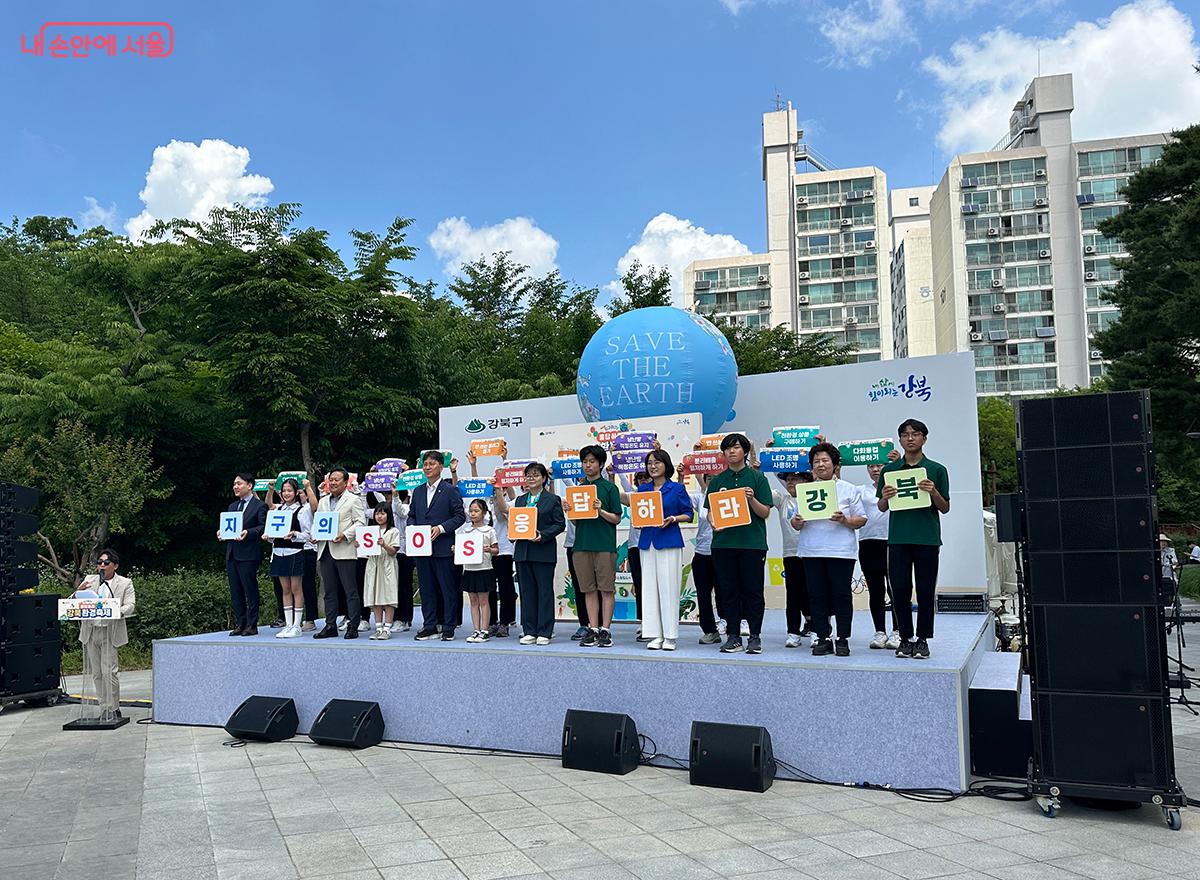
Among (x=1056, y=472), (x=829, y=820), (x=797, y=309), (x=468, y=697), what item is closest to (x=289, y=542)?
(x=468, y=697)

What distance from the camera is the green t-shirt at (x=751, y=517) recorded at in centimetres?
633

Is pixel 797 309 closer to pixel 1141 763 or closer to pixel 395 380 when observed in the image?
pixel 395 380

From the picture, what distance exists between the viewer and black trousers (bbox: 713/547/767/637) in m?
6.37

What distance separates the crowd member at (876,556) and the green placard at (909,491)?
60 centimetres

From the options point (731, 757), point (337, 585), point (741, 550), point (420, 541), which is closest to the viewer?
point (731, 757)

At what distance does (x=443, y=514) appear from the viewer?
785cm

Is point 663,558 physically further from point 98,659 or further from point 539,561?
point 98,659

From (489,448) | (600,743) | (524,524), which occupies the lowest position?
(600,743)

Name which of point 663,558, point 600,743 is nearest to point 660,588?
point 663,558

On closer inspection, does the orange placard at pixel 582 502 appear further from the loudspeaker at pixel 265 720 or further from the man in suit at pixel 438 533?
the loudspeaker at pixel 265 720

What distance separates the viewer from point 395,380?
18531 mm

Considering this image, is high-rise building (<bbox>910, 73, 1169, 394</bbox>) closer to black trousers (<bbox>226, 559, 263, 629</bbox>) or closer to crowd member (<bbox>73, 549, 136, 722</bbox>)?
black trousers (<bbox>226, 559, 263, 629</bbox>)

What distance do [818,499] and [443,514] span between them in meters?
3.40

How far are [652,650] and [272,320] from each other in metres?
12.5
